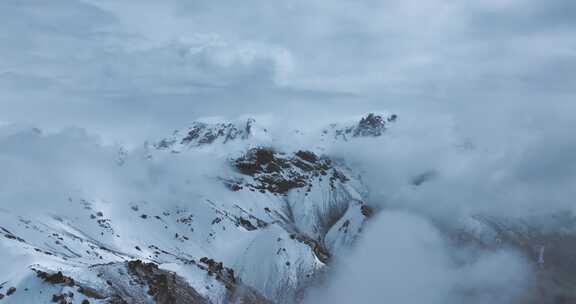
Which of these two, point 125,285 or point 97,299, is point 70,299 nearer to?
point 97,299

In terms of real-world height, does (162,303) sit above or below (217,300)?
above

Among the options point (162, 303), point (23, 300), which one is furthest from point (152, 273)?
point (23, 300)

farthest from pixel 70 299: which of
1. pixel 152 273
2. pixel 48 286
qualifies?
pixel 152 273

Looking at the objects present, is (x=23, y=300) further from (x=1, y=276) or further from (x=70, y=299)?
(x=1, y=276)

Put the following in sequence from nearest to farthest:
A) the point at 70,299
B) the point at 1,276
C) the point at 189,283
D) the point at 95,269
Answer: the point at 70,299 → the point at 1,276 → the point at 95,269 → the point at 189,283

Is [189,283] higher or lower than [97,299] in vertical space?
lower

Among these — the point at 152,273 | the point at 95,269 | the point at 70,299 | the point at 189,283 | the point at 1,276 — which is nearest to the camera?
the point at 70,299

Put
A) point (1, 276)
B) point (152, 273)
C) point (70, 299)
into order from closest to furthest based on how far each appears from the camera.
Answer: point (70, 299), point (1, 276), point (152, 273)

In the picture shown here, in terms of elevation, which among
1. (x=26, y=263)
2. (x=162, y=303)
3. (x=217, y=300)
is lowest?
(x=217, y=300)

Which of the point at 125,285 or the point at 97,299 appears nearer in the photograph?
the point at 97,299

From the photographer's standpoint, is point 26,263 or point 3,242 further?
point 3,242
